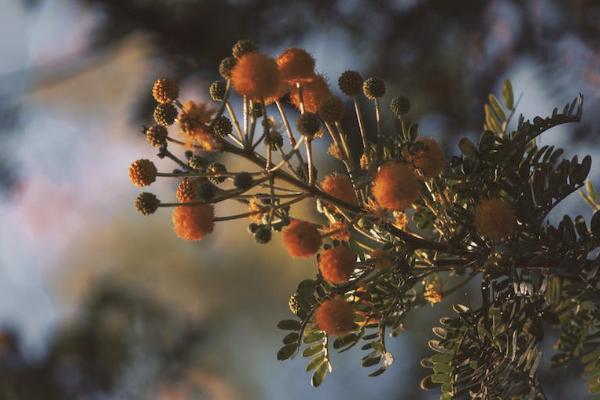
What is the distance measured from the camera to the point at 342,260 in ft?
1.68

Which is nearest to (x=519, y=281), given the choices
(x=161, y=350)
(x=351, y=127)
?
(x=351, y=127)

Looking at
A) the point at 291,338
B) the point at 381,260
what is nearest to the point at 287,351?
the point at 291,338

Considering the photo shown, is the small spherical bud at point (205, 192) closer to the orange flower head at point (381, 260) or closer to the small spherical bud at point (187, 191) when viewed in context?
the small spherical bud at point (187, 191)

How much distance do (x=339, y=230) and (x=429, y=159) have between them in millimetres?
87

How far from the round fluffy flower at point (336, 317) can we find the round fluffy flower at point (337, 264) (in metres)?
0.03

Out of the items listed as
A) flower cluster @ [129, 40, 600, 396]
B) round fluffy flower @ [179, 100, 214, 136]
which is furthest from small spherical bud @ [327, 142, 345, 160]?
round fluffy flower @ [179, 100, 214, 136]

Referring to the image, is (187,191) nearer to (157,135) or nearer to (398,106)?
(157,135)

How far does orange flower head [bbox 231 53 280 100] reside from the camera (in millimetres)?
524

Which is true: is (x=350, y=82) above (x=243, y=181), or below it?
above

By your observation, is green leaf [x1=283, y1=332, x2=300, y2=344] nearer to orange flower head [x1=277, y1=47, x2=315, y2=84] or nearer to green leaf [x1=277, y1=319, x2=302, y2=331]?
green leaf [x1=277, y1=319, x2=302, y2=331]

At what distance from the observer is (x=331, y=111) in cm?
55

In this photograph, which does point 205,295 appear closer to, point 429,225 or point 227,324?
point 227,324

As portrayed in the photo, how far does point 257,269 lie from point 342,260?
2.84 metres

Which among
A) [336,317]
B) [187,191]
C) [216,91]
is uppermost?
[216,91]
